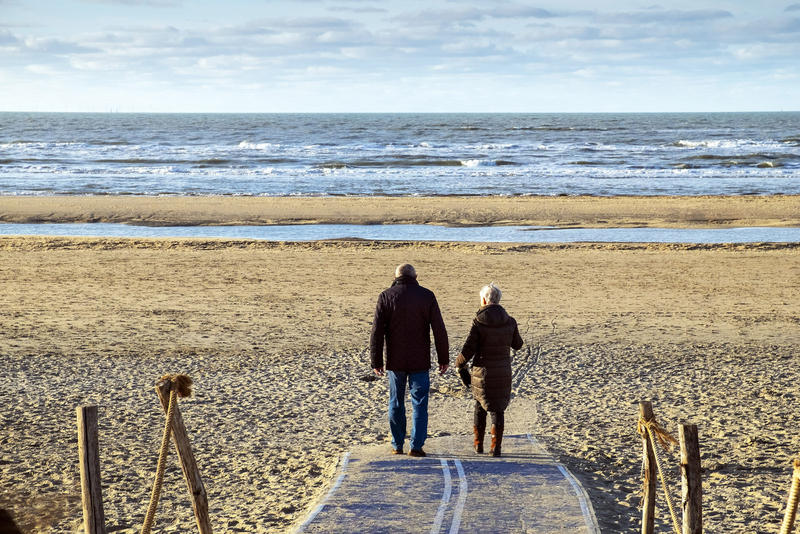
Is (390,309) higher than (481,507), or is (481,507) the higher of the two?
(390,309)

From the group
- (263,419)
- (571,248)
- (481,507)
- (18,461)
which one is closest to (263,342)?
(263,419)

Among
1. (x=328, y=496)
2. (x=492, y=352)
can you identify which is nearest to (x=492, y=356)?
(x=492, y=352)

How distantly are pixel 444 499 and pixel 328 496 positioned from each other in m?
0.78

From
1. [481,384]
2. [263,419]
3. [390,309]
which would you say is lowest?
[263,419]

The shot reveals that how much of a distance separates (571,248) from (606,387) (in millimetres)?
10001

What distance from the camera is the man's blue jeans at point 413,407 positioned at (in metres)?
6.58

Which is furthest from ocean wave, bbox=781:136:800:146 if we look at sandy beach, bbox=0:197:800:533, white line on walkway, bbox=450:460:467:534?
white line on walkway, bbox=450:460:467:534

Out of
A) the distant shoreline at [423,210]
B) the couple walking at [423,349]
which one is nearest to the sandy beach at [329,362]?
the couple walking at [423,349]

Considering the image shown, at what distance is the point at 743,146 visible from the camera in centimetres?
5847

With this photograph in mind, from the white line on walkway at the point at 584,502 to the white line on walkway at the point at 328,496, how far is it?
5.36ft

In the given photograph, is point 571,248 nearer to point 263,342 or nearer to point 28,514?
point 263,342

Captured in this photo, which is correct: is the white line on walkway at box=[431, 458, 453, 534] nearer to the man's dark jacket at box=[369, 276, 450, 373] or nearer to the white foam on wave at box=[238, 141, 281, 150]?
the man's dark jacket at box=[369, 276, 450, 373]

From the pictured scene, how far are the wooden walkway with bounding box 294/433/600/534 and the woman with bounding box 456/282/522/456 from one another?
30cm

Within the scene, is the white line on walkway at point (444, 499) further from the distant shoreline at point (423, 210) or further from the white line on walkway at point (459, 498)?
the distant shoreline at point (423, 210)
